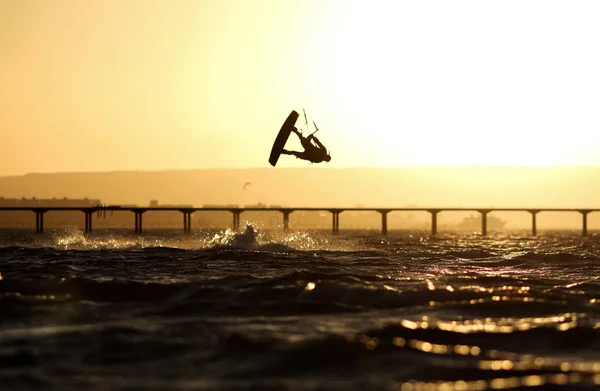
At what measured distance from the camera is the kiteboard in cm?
4375

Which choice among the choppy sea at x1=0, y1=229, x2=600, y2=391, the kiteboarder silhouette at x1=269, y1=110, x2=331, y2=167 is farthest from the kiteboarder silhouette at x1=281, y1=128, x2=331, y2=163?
the choppy sea at x1=0, y1=229, x2=600, y2=391

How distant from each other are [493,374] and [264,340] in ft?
13.0

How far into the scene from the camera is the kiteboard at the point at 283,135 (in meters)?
43.8

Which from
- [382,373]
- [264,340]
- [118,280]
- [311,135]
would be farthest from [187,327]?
[311,135]

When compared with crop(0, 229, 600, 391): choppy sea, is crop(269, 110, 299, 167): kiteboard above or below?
above

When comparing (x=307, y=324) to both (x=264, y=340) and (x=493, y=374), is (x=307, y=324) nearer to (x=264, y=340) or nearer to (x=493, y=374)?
(x=264, y=340)

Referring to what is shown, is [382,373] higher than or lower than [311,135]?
lower

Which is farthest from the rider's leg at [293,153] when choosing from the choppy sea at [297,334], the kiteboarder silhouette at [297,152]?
the choppy sea at [297,334]

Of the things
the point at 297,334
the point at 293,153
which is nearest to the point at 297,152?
the point at 293,153

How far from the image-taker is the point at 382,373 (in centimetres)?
1187

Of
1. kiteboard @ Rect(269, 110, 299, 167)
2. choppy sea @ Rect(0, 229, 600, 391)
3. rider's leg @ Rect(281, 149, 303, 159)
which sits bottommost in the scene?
choppy sea @ Rect(0, 229, 600, 391)

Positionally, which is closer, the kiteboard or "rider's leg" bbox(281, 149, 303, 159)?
"rider's leg" bbox(281, 149, 303, 159)

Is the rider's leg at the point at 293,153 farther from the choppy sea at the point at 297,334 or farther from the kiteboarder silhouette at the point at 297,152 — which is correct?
the choppy sea at the point at 297,334

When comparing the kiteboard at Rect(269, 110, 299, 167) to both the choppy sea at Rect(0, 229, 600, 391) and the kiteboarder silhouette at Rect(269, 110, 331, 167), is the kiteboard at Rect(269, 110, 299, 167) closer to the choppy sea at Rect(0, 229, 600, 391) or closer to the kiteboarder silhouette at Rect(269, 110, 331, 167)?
the kiteboarder silhouette at Rect(269, 110, 331, 167)
